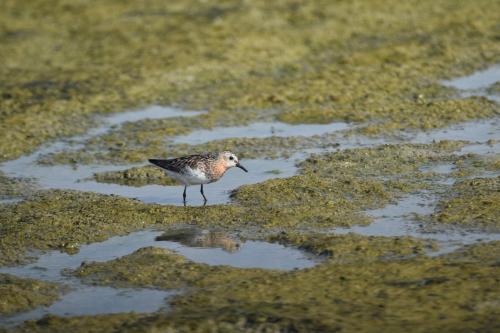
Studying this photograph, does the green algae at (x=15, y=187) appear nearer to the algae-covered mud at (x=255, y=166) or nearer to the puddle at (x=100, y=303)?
the algae-covered mud at (x=255, y=166)

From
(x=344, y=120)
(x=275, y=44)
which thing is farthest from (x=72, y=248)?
(x=275, y=44)

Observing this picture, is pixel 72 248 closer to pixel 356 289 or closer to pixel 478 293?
pixel 356 289

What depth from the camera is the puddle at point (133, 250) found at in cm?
970

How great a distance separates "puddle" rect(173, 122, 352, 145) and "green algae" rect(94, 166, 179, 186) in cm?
162

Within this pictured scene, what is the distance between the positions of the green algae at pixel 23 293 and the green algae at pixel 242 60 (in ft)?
19.7

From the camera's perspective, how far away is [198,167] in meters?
13.1

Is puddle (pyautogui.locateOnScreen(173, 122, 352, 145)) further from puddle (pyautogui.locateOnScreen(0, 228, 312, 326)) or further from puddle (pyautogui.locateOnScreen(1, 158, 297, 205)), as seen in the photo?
puddle (pyautogui.locateOnScreen(0, 228, 312, 326))

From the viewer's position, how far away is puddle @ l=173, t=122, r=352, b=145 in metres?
16.4

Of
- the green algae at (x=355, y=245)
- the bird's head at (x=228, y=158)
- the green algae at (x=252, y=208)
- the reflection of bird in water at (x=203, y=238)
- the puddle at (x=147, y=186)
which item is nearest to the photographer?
the green algae at (x=355, y=245)

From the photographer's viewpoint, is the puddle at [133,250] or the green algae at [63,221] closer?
the puddle at [133,250]

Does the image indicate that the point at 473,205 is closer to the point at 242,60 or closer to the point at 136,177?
the point at 136,177

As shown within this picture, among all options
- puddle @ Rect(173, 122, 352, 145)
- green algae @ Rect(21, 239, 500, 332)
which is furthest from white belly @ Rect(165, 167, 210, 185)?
puddle @ Rect(173, 122, 352, 145)

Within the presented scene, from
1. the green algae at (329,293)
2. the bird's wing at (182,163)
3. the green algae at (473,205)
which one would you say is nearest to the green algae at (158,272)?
the green algae at (329,293)

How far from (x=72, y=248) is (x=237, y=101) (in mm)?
7442
